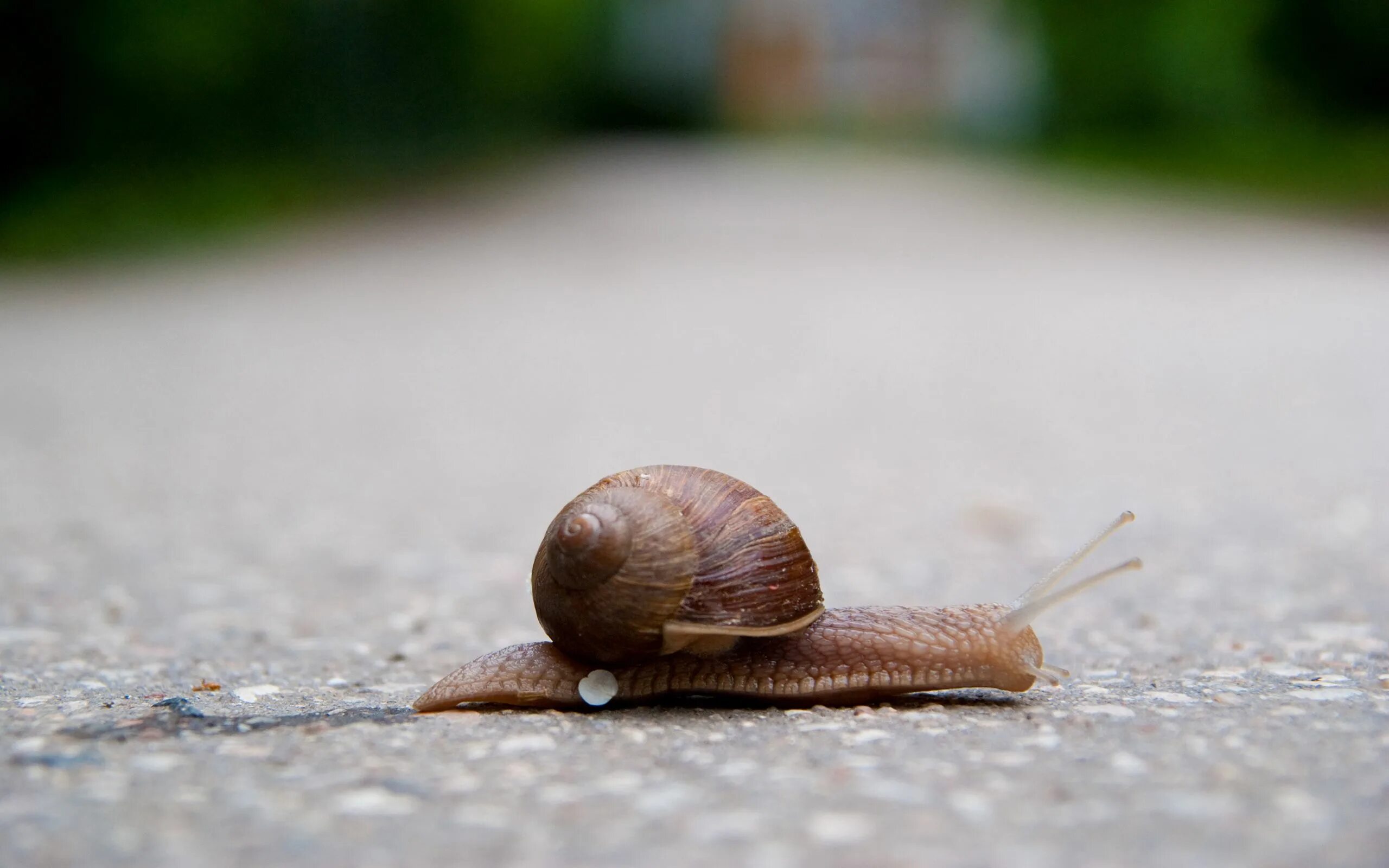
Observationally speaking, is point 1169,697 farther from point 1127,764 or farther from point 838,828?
point 838,828

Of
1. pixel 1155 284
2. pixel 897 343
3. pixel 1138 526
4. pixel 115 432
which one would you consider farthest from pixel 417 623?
pixel 1155 284

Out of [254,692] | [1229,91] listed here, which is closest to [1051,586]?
[254,692]

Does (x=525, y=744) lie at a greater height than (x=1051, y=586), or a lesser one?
lesser

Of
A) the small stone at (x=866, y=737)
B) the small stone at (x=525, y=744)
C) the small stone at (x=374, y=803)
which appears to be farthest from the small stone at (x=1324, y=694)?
the small stone at (x=374, y=803)

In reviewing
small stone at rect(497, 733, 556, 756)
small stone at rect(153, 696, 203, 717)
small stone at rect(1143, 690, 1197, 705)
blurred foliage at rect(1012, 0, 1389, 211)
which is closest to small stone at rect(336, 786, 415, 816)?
small stone at rect(497, 733, 556, 756)

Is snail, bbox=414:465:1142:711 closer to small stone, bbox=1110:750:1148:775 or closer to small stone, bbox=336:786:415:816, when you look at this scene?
small stone, bbox=1110:750:1148:775

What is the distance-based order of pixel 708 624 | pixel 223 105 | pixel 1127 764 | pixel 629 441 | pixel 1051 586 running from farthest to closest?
pixel 223 105 → pixel 629 441 → pixel 1051 586 → pixel 708 624 → pixel 1127 764
